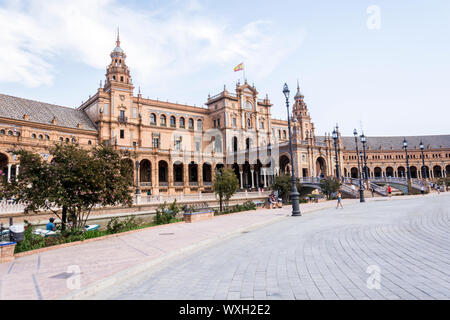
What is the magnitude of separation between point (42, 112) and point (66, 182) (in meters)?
36.1

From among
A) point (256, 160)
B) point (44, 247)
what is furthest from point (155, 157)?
point (44, 247)

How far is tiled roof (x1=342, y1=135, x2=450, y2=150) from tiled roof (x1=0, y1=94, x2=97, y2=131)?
76.8m

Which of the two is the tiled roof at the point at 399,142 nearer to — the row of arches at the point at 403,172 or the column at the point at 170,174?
the row of arches at the point at 403,172

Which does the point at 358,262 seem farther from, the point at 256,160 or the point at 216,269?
the point at 256,160

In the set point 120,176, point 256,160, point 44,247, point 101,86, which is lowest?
point 44,247

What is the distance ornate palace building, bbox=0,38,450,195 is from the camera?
130 ft

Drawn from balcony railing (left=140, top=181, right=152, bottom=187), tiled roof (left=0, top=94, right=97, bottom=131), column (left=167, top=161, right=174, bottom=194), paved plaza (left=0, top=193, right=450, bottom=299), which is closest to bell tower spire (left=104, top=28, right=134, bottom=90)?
tiled roof (left=0, top=94, right=97, bottom=131)

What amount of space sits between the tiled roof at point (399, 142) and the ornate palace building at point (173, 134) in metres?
38.1

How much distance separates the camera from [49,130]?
39.0m

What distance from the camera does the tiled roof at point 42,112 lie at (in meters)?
37.4

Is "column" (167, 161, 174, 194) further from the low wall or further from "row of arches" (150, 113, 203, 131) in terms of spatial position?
the low wall
